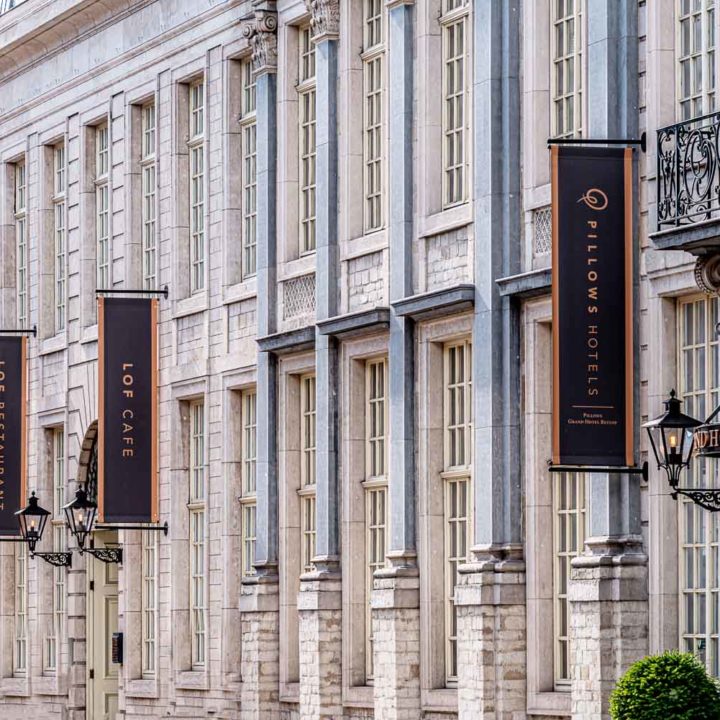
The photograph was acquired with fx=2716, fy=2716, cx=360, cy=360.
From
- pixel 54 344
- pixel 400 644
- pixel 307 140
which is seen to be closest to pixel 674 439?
pixel 400 644

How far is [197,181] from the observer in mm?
36875

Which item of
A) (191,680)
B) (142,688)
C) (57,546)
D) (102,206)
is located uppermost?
(102,206)

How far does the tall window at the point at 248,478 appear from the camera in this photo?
3494 centimetres

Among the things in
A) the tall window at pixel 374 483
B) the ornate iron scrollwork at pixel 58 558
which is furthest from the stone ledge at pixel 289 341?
the ornate iron scrollwork at pixel 58 558

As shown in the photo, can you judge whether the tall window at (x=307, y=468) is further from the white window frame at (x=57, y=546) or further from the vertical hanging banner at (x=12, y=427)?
the vertical hanging banner at (x=12, y=427)

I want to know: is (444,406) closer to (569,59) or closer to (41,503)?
(569,59)

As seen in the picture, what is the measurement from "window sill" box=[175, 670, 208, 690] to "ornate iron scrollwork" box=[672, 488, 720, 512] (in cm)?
1322

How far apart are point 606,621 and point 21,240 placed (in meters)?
20.0

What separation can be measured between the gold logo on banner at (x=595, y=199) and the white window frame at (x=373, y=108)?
20.0ft

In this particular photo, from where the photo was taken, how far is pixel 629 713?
23391 millimetres

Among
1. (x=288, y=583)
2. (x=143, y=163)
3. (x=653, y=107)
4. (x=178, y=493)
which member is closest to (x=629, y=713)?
(x=653, y=107)

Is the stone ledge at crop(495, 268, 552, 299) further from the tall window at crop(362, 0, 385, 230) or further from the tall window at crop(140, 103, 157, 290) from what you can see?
the tall window at crop(140, 103, 157, 290)

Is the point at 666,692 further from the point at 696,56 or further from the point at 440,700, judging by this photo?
the point at 440,700

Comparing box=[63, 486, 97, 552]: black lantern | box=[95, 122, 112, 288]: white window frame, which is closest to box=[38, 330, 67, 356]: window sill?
box=[95, 122, 112, 288]: white window frame
